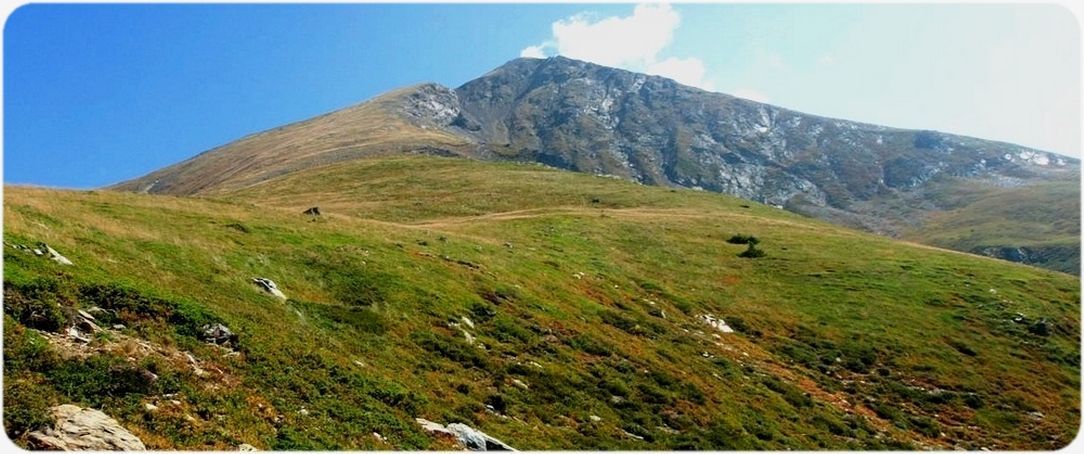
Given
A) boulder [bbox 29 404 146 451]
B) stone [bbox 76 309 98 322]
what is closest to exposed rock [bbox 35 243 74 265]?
stone [bbox 76 309 98 322]

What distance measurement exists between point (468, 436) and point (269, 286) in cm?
1247

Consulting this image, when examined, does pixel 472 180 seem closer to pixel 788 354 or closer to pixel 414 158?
pixel 414 158

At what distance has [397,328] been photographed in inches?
1086

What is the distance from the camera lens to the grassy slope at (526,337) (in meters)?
18.2

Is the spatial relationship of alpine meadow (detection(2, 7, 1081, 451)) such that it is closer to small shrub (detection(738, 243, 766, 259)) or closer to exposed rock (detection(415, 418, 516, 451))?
exposed rock (detection(415, 418, 516, 451))

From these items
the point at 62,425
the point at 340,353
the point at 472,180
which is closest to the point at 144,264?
the point at 340,353

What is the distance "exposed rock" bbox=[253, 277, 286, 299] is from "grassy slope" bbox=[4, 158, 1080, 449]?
0.82 m

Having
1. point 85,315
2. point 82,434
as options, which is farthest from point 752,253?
point 82,434

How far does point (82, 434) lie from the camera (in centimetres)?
1344

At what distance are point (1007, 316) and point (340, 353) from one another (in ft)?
181

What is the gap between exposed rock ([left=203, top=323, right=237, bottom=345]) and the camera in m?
20.0

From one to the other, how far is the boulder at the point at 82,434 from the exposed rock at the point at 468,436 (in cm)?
789

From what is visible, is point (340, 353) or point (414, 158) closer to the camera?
point (340, 353)

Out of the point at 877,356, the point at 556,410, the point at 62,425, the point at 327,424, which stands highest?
the point at 62,425
